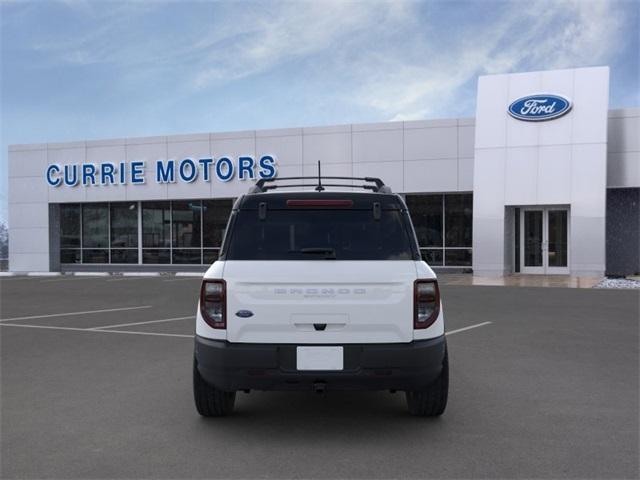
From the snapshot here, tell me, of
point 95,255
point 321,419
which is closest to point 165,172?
point 95,255

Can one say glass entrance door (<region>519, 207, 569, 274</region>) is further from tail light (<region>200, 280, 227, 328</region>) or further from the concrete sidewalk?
tail light (<region>200, 280, 227, 328</region>)

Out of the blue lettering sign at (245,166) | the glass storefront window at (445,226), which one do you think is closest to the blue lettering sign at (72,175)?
the blue lettering sign at (245,166)

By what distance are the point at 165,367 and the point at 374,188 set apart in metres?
3.36

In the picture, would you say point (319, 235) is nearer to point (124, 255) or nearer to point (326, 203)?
point (326, 203)

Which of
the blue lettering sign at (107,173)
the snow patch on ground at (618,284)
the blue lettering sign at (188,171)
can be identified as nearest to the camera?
the snow patch on ground at (618,284)

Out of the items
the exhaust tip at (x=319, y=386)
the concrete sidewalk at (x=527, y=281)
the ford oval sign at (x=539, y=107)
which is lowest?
the concrete sidewalk at (x=527, y=281)

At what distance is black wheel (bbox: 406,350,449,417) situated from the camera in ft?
16.0

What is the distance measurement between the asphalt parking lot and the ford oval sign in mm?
13216

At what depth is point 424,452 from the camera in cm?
427

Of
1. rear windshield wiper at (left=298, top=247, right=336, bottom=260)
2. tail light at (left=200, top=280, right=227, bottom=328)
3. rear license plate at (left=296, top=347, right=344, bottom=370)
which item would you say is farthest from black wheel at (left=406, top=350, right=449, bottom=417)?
tail light at (left=200, top=280, right=227, bottom=328)

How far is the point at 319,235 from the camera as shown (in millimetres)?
4605

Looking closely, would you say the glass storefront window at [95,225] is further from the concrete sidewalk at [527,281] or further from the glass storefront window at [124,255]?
the concrete sidewalk at [527,281]

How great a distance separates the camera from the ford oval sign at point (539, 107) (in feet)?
68.4

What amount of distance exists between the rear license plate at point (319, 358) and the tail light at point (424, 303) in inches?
23.6
